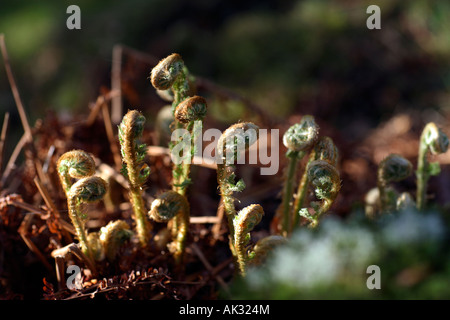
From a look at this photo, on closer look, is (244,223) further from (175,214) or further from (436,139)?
(436,139)

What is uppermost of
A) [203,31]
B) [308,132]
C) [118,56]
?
[203,31]

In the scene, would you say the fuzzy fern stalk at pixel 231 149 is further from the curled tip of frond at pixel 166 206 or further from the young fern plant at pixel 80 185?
the young fern plant at pixel 80 185

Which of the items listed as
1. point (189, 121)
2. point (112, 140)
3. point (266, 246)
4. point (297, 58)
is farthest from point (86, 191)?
point (297, 58)

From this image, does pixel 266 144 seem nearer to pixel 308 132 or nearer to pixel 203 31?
pixel 308 132

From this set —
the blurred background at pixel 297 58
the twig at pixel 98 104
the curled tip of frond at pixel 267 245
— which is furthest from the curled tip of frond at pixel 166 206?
the blurred background at pixel 297 58
